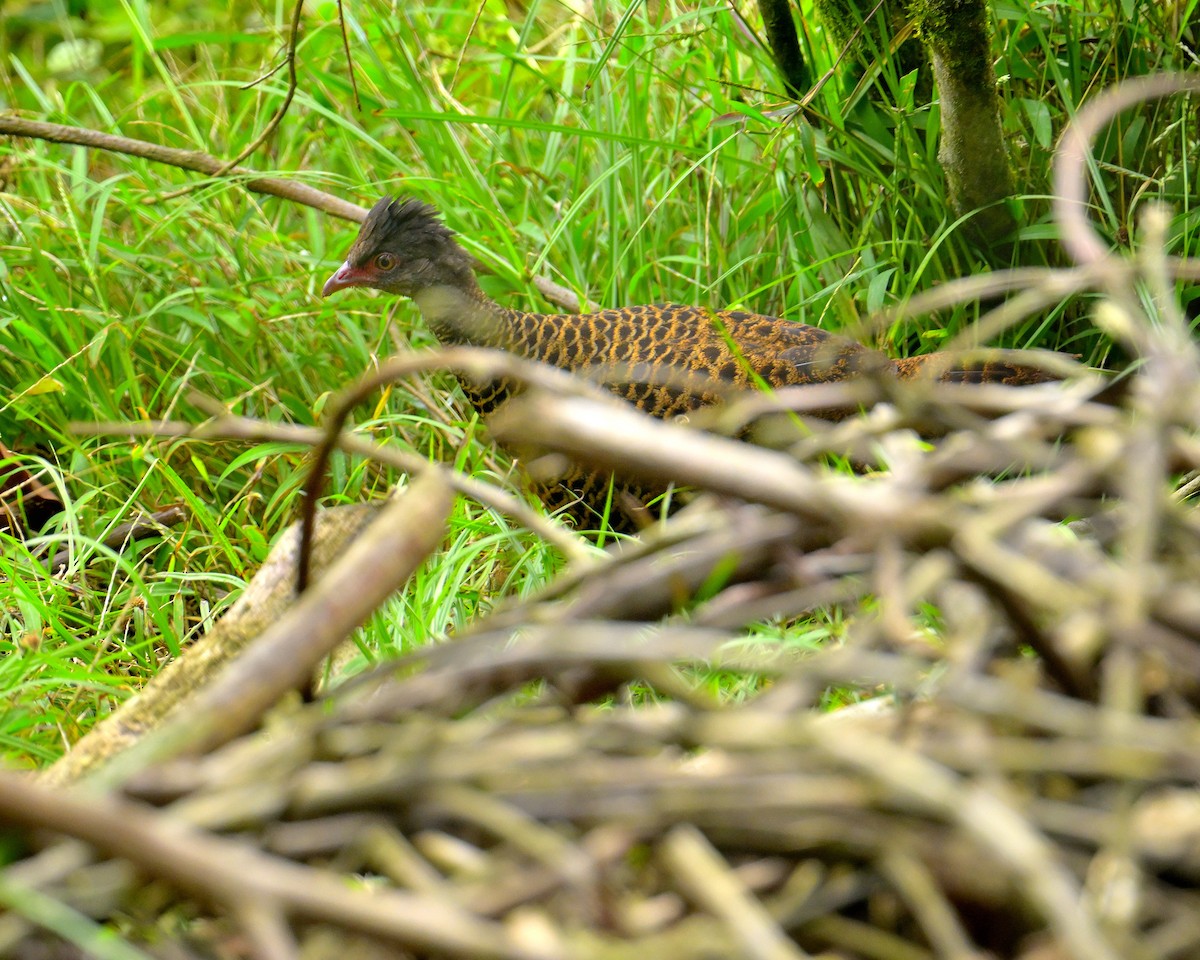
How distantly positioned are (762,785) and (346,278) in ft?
9.44

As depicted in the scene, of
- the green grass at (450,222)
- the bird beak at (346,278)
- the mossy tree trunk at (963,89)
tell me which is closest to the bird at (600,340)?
the bird beak at (346,278)

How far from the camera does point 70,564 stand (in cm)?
287

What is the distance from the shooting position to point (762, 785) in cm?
103

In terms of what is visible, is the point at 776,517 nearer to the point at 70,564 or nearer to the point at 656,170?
the point at 70,564

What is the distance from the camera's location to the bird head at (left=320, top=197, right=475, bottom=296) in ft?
11.9

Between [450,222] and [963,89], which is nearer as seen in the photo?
[963,89]

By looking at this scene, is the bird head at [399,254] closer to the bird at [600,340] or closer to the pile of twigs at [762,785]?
the bird at [600,340]

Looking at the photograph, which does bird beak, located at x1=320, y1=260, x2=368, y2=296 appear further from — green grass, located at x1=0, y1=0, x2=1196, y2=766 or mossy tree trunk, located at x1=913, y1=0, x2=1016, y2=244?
mossy tree trunk, located at x1=913, y1=0, x2=1016, y2=244

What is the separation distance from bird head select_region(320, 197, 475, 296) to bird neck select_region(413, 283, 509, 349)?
0.03 meters

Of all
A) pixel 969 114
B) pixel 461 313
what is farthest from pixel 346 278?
pixel 969 114

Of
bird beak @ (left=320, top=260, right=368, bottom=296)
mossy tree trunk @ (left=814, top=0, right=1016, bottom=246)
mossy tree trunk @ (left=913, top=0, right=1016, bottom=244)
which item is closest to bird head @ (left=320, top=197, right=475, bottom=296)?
bird beak @ (left=320, top=260, right=368, bottom=296)

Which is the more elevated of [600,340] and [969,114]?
[969,114]

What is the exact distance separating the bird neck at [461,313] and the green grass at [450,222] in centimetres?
16

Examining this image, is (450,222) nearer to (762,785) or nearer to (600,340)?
(600,340)
